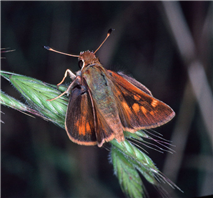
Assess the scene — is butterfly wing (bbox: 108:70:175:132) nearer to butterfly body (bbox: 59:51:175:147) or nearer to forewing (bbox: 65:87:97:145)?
butterfly body (bbox: 59:51:175:147)

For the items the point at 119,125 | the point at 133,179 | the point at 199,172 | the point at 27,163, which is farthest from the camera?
the point at 199,172

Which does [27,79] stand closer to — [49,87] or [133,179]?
[49,87]

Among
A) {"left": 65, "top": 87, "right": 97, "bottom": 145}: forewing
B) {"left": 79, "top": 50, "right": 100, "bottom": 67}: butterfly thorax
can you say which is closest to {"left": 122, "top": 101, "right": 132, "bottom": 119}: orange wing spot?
{"left": 65, "top": 87, "right": 97, "bottom": 145}: forewing

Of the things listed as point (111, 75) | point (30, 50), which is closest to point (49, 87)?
point (111, 75)

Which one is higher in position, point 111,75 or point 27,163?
point 111,75

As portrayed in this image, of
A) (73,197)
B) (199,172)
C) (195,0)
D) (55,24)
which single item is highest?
(195,0)

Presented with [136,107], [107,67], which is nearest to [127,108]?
[136,107]
